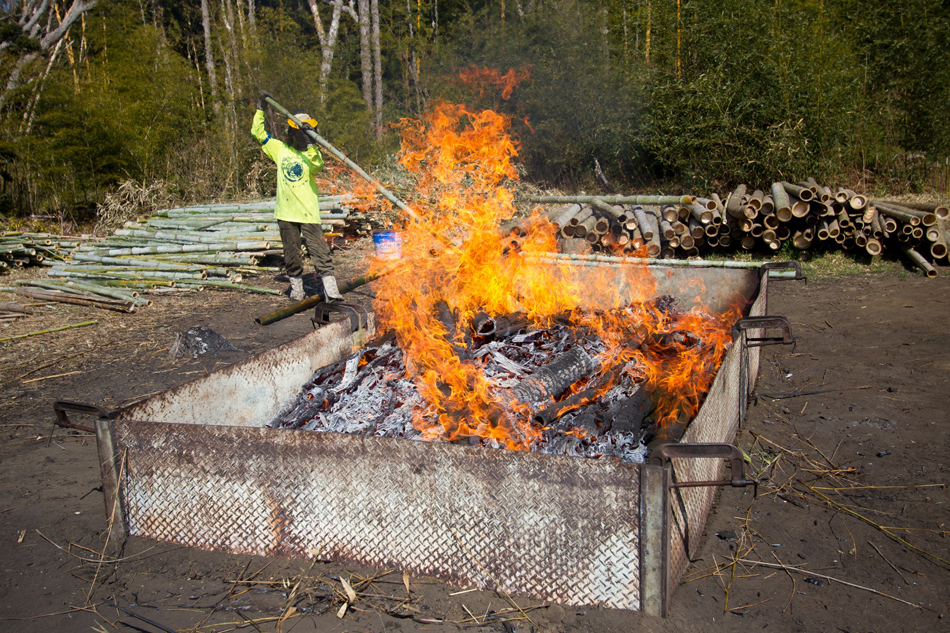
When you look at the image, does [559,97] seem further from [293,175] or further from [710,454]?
[710,454]

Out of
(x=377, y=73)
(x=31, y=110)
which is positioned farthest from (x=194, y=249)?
(x=377, y=73)

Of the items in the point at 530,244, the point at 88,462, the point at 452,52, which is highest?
the point at 452,52

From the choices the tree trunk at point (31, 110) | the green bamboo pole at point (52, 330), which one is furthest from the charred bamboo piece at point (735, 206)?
the tree trunk at point (31, 110)

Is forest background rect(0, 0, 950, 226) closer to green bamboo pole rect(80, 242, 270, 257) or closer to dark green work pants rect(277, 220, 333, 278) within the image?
green bamboo pole rect(80, 242, 270, 257)

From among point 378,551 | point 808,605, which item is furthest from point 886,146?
point 378,551

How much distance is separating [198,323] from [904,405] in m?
7.05

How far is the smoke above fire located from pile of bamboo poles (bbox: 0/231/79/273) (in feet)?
25.1

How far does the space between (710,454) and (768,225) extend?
825 cm

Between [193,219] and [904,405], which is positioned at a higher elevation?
[193,219]

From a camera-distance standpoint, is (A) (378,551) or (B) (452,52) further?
(B) (452,52)

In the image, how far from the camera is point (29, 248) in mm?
9758

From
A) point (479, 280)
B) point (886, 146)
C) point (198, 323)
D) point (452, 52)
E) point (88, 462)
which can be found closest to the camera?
point (88, 462)

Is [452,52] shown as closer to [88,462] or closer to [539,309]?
[539,309]

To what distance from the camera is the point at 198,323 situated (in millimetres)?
7062
